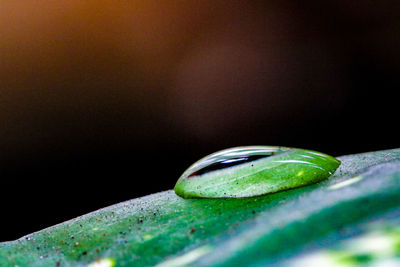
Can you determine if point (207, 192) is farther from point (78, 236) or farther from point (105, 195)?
point (105, 195)

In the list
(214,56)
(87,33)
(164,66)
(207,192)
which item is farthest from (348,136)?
(207,192)

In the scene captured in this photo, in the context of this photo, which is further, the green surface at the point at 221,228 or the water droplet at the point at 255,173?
the water droplet at the point at 255,173

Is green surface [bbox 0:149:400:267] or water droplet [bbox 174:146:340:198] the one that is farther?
water droplet [bbox 174:146:340:198]

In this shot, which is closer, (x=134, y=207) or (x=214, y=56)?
(x=134, y=207)

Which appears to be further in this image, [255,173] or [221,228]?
[255,173]
